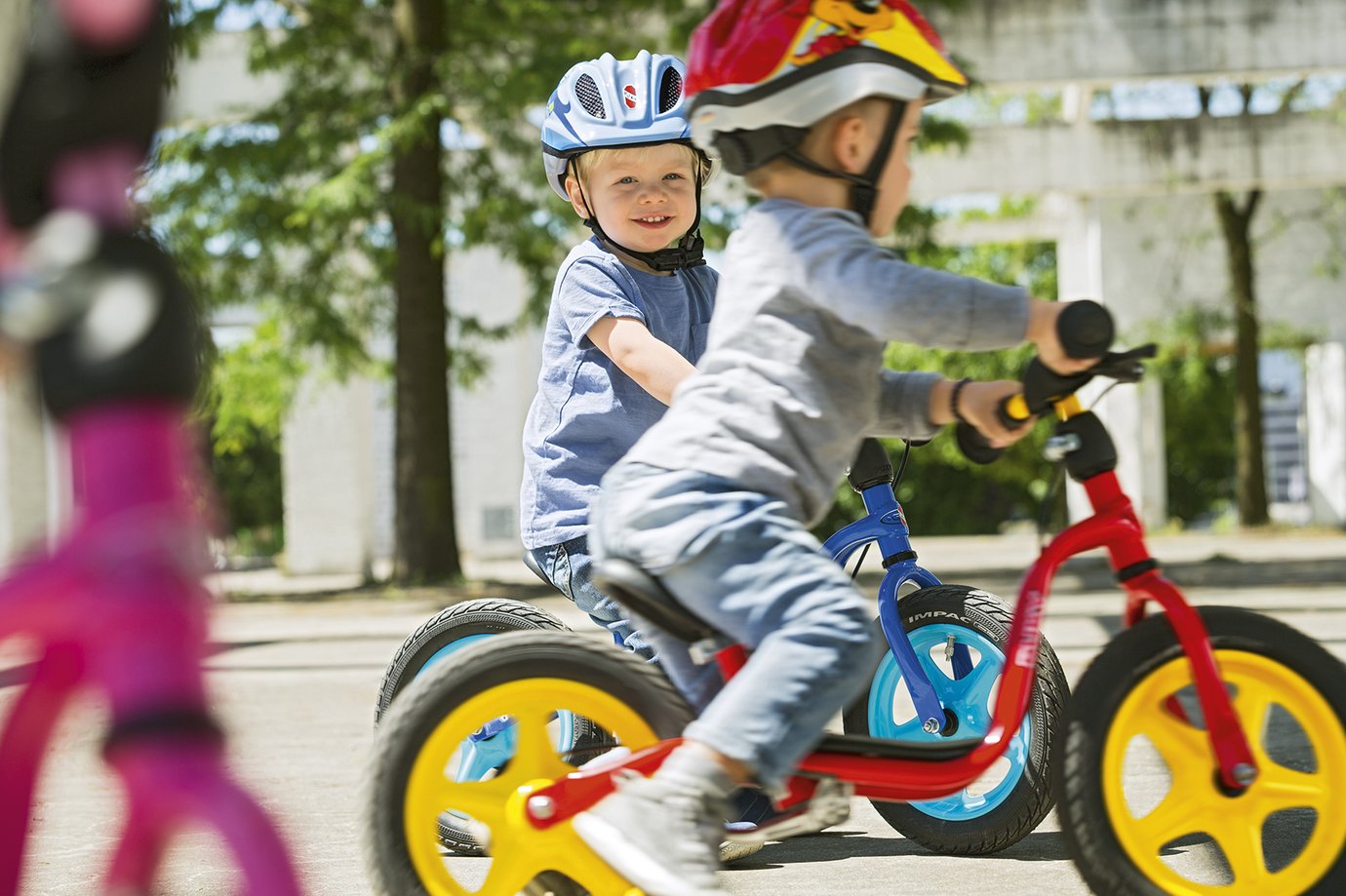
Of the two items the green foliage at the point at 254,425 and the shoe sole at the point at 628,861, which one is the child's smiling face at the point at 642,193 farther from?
the shoe sole at the point at 628,861

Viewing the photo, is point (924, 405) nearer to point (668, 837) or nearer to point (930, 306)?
point (930, 306)

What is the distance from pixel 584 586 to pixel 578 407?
38cm

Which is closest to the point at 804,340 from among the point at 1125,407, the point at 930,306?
the point at 930,306

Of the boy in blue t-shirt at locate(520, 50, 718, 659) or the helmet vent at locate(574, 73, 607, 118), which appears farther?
the helmet vent at locate(574, 73, 607, 118)

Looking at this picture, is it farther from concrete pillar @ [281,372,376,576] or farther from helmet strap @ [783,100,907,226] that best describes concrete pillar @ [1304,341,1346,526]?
helmet strap @ [783,100,907,226]

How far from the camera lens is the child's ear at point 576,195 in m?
3.80

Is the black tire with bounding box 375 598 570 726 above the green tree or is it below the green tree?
below

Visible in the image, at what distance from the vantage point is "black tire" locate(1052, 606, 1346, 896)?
8.48ft

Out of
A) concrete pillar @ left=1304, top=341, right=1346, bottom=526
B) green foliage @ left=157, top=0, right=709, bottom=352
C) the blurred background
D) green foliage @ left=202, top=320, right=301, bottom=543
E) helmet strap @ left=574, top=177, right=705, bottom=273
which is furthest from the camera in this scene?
concrete pillar @ left=1304, top=341, right=1346, bottom=526

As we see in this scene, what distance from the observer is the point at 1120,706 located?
2.62m

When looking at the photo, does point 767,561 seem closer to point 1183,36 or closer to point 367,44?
point 367,44

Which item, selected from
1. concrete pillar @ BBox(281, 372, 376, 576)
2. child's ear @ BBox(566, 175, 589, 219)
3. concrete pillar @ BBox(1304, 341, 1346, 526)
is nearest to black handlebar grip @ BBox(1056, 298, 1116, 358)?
child's ear @ BBox(566, 175, 589, 219)

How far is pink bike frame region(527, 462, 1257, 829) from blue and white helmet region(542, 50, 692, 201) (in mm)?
1403

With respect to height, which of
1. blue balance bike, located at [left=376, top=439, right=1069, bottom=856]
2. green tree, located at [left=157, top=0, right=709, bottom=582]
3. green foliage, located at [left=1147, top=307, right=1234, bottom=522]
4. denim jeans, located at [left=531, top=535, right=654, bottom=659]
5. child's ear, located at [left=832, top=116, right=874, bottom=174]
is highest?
green tree, located at [left=157, top=0, right=709, bottom=582]
